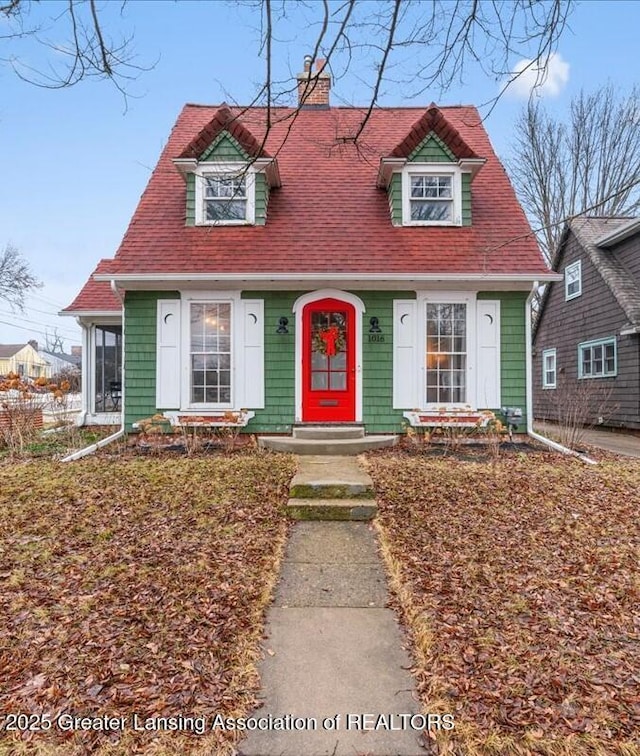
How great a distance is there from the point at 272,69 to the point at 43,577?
3730 mm

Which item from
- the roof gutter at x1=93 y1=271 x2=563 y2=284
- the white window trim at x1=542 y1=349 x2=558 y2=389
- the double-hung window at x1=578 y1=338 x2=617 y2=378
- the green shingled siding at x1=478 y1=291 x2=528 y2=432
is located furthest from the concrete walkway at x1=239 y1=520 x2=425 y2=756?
the white window trim at x1=542 y1=349 x2=558 y2=389

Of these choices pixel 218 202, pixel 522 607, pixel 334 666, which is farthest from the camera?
pixel 218 202

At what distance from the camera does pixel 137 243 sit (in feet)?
26.3

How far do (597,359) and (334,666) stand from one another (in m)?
13.6

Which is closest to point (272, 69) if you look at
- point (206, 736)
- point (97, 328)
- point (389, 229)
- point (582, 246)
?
point (206, 736)

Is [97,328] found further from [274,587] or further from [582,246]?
[582,246]

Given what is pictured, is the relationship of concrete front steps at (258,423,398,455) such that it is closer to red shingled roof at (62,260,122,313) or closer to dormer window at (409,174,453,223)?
dormer window at (409,174,453,223)

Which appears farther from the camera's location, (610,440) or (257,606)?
(610,440)

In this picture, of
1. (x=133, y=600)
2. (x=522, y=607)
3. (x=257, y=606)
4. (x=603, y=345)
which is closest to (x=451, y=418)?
(x=522, y=607)

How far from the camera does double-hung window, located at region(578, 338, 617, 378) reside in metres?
12.4

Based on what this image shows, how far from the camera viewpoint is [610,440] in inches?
415

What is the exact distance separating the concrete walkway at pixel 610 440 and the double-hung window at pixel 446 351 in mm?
2477

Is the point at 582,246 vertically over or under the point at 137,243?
over

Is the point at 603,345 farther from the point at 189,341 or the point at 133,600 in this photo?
the point at 133,600
